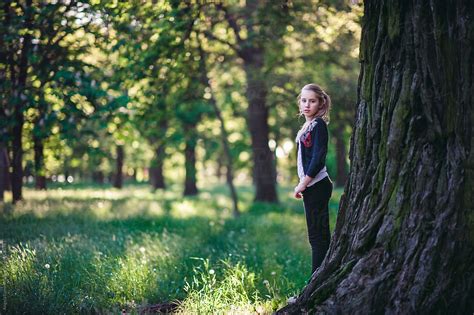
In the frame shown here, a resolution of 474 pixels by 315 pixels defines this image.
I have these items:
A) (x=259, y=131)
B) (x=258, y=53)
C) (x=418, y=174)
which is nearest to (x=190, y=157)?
(x=259, y=131)

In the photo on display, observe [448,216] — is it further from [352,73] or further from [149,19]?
[352,73]

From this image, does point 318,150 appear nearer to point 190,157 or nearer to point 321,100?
point 321,100

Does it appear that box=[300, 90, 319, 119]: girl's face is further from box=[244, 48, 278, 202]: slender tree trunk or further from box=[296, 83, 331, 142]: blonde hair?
box=[244, 48, 278, 202]: slender tree trunk

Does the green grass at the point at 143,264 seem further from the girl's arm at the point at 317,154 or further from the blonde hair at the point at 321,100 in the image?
the blonde hair at the point at 321,100

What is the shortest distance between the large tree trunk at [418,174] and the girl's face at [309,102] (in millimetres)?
973

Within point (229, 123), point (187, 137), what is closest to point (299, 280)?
point (187, 137)

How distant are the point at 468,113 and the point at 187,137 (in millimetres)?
12503

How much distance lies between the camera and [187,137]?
15.3 m

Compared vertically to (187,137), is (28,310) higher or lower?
lower

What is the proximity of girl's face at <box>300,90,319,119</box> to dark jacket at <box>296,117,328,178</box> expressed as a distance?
12 centimetres

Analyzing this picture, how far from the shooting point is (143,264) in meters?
5.11

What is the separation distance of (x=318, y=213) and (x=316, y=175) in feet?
1.21

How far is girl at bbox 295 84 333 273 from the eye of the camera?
170 inches

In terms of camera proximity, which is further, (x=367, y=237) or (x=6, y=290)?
(x=6, y=290)
